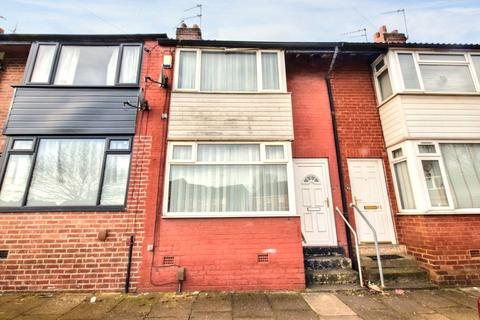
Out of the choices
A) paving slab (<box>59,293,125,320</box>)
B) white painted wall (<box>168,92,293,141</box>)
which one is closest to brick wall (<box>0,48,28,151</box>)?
white painted wall (<box>168,92,293,141</box>)

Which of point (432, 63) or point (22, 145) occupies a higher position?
point (432, 63)

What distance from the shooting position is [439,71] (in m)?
6.36

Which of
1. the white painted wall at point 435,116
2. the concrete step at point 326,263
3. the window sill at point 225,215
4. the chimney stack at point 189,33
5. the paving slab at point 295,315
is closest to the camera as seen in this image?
the paving slab at point 295,315

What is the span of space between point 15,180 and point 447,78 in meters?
11.3

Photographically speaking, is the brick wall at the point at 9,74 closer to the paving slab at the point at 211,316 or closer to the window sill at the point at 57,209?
the window sill at the point at 57,209

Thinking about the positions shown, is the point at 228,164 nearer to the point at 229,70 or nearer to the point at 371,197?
the point at 229,70

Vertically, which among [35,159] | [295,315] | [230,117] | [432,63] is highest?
[432,63]

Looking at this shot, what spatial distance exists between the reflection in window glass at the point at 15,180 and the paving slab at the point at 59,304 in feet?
7.57

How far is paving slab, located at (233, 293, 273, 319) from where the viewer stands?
3639mm

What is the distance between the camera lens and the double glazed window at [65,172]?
16.8 ft

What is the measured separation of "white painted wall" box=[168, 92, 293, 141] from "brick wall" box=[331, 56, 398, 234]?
1983mm

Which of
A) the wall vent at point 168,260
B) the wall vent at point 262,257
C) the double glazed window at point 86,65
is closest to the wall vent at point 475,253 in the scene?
the wall vent at point 262,257

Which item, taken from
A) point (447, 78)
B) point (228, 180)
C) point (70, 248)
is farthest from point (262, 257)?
point (447, 78)

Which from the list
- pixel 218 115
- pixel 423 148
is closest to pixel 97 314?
pixel 218 115
